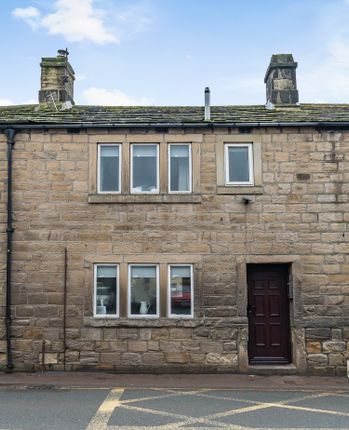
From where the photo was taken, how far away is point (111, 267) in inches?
427

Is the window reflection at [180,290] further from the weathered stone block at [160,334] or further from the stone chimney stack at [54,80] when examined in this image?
the stone chimney stack at [54,80]

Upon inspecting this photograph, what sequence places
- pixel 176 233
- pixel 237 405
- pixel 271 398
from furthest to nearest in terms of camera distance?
pixel 176 233 < pixel 271 398 < pixel 237 405

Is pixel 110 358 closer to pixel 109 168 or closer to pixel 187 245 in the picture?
pixel 187 245

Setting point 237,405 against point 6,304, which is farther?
point 6,304

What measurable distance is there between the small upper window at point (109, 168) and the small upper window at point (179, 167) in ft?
4.03

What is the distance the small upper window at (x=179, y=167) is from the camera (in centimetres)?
1112

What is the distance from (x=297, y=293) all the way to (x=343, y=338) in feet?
4.53

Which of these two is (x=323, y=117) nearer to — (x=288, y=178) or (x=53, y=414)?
(x=288, y=178)

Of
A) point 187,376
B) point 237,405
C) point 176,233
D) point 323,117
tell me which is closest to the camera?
point 237,405

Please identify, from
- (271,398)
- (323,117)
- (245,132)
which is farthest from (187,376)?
(323,117)

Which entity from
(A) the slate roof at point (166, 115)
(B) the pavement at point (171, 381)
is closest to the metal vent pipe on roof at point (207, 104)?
(A) the slate roof at point (166, 115)

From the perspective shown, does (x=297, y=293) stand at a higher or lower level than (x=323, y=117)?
lower

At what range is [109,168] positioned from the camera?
1120 centimetres

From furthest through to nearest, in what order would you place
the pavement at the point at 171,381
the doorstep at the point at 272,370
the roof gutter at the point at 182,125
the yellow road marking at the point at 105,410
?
1. the roof gutter at the point at 182,125
2. the doorstep at the point at 272,370
3. the pavement at the point at 171,381
4. the yellow road marking at the point at 105,410
